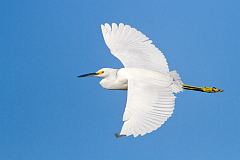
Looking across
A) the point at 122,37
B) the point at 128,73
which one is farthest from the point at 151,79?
the point at 122,37

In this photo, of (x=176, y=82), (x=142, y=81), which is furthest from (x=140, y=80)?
(x=176, y=82)

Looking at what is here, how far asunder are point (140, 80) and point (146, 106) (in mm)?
940

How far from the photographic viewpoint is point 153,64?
11875 millimetres

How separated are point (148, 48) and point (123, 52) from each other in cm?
54

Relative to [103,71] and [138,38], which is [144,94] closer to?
[103,71]

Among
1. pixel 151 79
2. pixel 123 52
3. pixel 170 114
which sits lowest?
pixel 170 114

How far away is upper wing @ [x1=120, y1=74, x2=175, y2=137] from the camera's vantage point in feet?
29.5

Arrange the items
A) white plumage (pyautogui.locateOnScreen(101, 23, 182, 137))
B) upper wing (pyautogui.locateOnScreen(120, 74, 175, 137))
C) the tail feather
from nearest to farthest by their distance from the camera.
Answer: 1. upper wing (pyautogui.locateOnScreen(120, 74, 175, 137))
2. white plumage (pyautogui.locateOnScreen(101, 23, 182, 137))
3. the tail feather

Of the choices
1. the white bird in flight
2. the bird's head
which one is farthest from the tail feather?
the bird's head

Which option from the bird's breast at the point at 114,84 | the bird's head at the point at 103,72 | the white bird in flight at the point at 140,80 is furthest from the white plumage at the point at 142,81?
the bird's head at the point at 103,72

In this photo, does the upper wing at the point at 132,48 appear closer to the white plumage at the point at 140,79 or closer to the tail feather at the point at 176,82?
the white plumage at the point at 140,79

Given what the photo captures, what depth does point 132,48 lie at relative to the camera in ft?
40.2

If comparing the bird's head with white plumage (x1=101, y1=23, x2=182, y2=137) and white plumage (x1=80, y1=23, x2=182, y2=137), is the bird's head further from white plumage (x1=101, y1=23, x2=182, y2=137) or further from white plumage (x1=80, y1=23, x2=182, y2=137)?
white plumage (x1=101, y1=23, x2=182, y2=137)

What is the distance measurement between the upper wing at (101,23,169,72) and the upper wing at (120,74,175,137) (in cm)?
115
